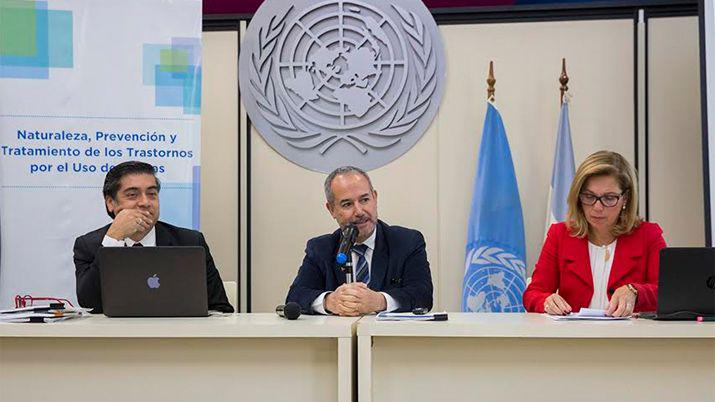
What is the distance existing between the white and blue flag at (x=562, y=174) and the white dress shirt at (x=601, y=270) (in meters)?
1.24

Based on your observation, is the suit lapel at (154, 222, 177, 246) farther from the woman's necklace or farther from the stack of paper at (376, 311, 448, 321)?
the woman's necklace

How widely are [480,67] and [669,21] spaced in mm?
1033

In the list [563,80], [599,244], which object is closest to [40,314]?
[599,244]

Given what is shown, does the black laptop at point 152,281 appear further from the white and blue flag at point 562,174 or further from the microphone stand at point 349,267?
the white and blue flag at point 562,174

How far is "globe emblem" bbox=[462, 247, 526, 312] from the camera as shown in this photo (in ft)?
14.2

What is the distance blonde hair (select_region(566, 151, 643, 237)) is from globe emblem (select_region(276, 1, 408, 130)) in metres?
1.73

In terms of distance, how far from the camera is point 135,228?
332 cm

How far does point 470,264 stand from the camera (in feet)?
14.4

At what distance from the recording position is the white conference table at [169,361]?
2314 mm

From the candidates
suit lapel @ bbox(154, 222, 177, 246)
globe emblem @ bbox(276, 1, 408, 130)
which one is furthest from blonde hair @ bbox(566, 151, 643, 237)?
globe emblem @ bbox(276, 1, 408, 130)

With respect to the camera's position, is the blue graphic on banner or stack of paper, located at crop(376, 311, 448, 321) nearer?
stack of paper, located at crop(376, 311, 448, 321)

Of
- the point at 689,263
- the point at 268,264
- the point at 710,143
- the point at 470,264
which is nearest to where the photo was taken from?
the point at 689,263

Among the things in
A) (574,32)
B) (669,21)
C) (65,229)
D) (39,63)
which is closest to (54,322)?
(65,229)

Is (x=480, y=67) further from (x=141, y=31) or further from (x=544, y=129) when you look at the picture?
(x=141, y=31)
